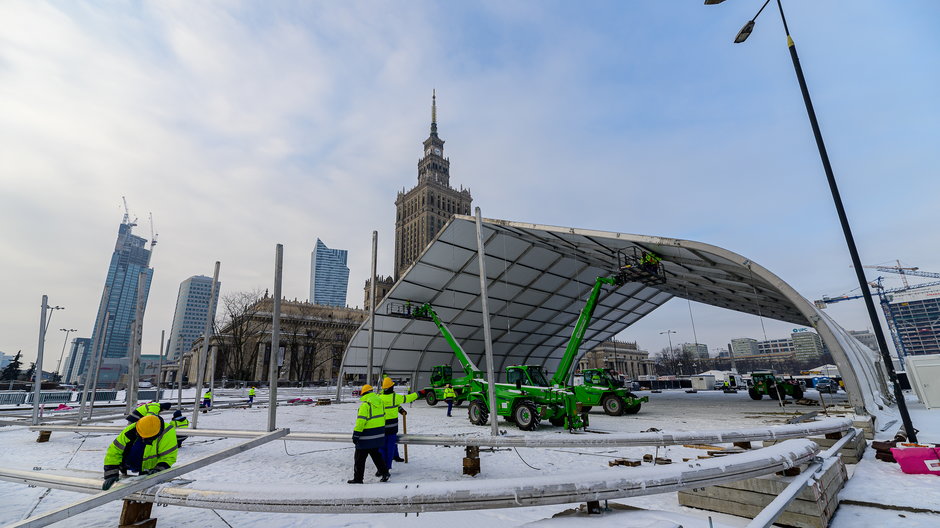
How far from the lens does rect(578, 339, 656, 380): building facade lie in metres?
110

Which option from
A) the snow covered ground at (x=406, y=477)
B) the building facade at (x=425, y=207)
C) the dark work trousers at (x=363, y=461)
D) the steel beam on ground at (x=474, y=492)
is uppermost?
the building facade at (x=425, y=207)

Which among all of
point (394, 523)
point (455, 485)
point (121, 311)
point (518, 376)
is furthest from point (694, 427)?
point (121, 311)

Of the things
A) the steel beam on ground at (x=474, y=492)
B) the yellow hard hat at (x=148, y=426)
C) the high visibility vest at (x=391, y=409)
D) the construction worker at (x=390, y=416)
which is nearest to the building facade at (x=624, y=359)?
the construction worker at (x=390, y=416)

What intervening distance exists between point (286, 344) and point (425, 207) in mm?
49803

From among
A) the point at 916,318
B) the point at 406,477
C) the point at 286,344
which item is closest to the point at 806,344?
the point at 916,318

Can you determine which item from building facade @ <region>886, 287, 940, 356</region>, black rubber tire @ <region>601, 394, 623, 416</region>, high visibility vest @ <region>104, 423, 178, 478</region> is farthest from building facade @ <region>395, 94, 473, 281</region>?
building facade @ <region>886, 287, 940, 356</region>

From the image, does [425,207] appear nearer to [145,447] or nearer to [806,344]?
[145,447]

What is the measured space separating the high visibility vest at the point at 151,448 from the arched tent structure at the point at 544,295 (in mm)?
14663

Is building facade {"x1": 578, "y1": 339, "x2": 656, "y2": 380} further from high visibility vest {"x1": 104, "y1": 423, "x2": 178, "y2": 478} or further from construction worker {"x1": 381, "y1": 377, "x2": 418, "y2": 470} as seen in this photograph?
high visibility vest {"x1": 104, "y1": 423, "x2": 178, "y2": 478}

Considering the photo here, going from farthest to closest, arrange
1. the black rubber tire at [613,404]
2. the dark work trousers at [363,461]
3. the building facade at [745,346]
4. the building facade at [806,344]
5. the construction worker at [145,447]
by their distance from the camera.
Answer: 1. the building facade at [745,346]
2. the building facade at [806,344]
3. the black rubber tire at [613,404]
4. the dark work trousers at [363,461]
5. the construction worker at [145,447]

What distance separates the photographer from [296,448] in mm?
9844

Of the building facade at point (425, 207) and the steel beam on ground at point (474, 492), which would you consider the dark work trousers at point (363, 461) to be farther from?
the building facade at point (425, 207)

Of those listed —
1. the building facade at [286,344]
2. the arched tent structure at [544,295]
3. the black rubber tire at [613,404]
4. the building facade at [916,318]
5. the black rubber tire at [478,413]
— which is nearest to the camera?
the black rubber tire at [478,413]

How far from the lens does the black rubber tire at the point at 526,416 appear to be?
1253 cm
